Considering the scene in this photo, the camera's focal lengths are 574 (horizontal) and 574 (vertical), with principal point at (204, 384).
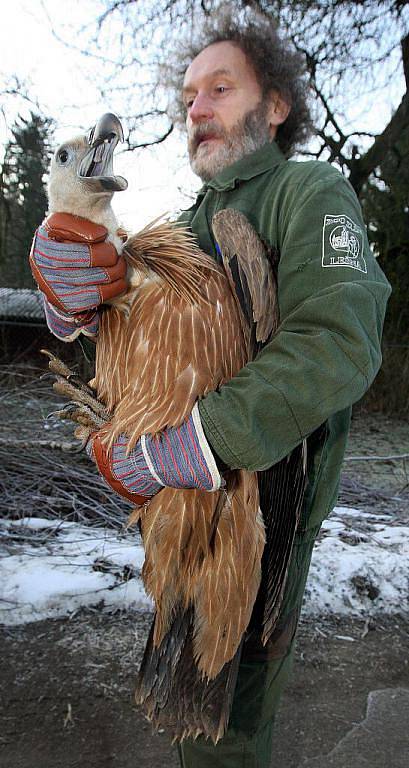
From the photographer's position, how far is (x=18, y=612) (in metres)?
3.04

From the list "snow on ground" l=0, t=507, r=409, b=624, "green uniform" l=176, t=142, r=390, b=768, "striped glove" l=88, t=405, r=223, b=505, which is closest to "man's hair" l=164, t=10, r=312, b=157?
"green uniform" l=176, t=142, r=390, b=768

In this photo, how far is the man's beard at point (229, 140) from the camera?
64.8 inches

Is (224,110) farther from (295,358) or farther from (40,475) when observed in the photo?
(40,475)

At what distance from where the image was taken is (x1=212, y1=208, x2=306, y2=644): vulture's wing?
53.2 inches

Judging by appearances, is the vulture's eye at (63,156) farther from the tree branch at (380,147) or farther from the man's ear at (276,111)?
the tree branch at (380,147)

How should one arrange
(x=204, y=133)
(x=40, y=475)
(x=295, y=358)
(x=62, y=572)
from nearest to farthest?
(x=295, y=358) < (x=204, y=133) < (x=62, y=572) < (x=40, y=475)

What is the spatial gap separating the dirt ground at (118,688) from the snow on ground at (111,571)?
0.10 metres

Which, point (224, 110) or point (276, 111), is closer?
point (224, 110)

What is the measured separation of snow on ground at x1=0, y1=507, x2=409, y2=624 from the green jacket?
2.36 metres

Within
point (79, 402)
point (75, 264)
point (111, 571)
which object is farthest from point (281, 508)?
point (111, 571)

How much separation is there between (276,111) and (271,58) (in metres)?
0.15

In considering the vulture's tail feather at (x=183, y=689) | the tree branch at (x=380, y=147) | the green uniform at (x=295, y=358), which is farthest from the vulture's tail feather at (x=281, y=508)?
the tree branch at (x=380, y=147)

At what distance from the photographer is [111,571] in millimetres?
3340

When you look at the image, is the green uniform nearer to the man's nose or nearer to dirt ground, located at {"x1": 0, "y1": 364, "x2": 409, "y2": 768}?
the man's nose
